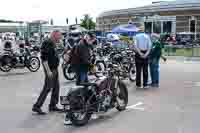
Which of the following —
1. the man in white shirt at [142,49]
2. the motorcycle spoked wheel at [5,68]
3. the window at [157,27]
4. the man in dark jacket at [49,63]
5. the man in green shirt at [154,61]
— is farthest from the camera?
the window at [157,27]

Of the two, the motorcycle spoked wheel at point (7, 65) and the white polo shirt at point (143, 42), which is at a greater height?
the white polo shirt at point (143, 42)

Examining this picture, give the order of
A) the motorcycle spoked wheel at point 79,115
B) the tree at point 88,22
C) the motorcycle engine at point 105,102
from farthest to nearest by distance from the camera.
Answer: the tree at point 88,22
the motorcycle engine at point 105,102
the motorcycle spoked wheel at point 79,115

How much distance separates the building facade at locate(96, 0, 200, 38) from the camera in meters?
59.5

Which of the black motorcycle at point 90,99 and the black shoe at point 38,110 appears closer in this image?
the black motorcycle at point 90,99

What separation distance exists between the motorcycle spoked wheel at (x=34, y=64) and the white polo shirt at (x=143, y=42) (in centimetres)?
744

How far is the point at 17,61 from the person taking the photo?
18.4 meters

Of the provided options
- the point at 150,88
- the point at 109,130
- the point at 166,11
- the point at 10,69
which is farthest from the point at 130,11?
the point at 109,130

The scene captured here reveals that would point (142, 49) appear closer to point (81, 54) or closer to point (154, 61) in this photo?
point (154, 61)

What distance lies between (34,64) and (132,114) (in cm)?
1079

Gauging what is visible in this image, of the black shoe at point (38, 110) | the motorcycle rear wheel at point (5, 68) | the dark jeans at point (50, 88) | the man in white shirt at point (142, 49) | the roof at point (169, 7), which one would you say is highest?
the roof at point (169, 7)

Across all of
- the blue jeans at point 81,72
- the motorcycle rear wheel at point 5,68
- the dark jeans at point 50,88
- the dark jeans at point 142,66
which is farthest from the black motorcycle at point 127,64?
the motorcycle rear wheel at point 5,68

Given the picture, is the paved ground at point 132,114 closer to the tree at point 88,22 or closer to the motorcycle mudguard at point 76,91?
the motorcycle mudguard at point 76,91

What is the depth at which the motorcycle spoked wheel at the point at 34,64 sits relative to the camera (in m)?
18.6

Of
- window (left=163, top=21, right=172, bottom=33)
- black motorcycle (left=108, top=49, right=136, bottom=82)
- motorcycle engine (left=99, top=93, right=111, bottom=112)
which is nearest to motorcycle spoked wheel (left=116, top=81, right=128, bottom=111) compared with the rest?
motorcycle engine (left=99, top=93, right=111, bottom=112)
